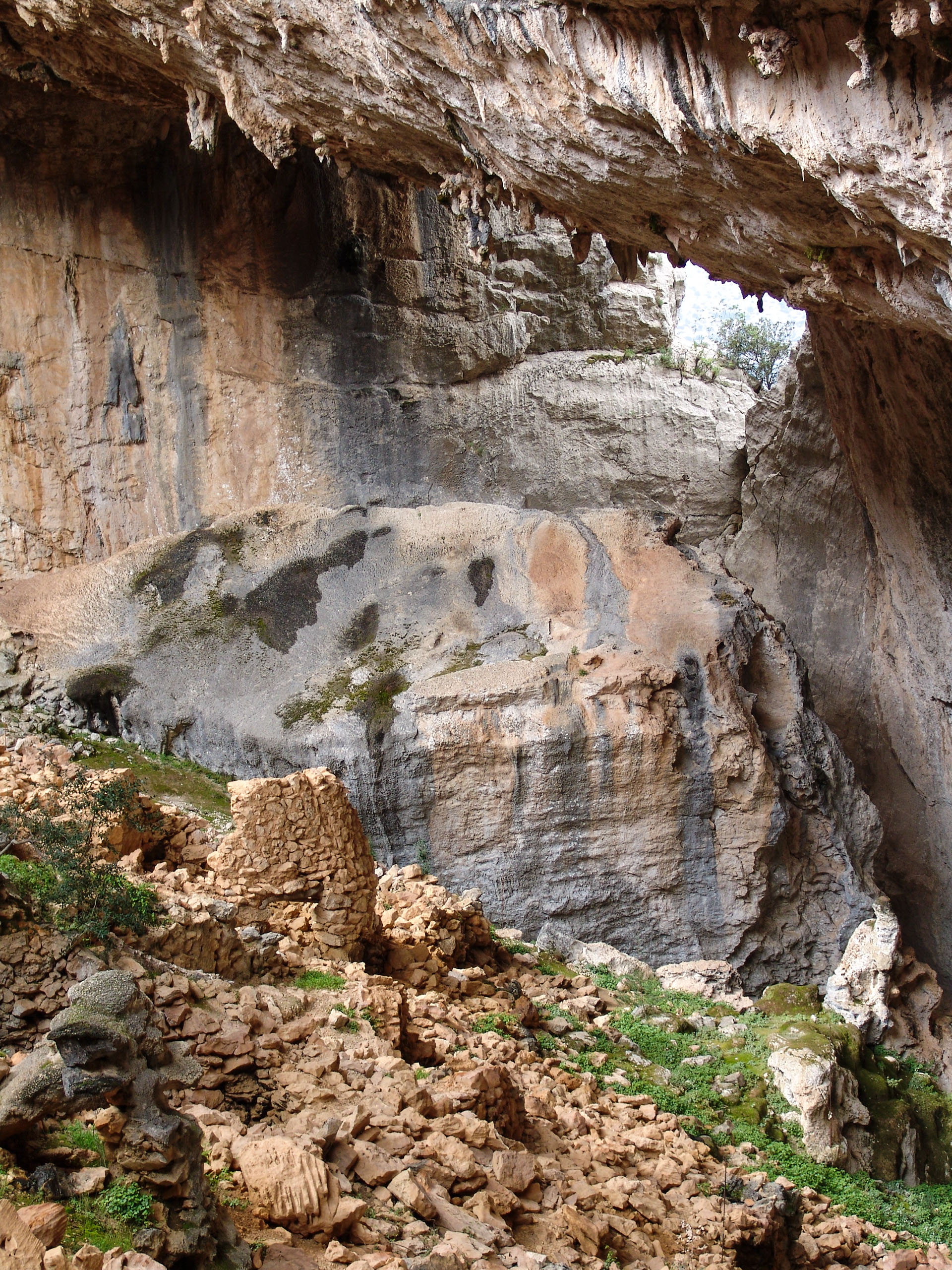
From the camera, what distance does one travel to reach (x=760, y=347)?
813 inches

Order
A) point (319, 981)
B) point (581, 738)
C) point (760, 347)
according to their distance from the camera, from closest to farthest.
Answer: point (319, 981)
point (581, 738)
point (760, 347)

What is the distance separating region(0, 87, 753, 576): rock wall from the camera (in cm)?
1470

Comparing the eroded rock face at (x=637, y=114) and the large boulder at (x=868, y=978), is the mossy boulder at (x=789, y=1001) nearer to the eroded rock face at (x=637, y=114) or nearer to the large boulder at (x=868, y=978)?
the large boulder at (x=868, y=978)

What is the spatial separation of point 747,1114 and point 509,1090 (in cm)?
279

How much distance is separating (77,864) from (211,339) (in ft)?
33.3

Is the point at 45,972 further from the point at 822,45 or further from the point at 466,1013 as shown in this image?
the point at 822,45

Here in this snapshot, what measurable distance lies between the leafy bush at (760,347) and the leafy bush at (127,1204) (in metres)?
18.5

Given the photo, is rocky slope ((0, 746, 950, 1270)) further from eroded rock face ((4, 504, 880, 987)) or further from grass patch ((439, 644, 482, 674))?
grass patch ((439, 644, 482, 674))

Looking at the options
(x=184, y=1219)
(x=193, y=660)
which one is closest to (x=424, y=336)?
(x=193, y=660)

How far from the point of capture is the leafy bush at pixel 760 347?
20.6 meters

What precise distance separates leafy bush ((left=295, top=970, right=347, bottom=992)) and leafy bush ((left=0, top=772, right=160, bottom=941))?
0.91 m

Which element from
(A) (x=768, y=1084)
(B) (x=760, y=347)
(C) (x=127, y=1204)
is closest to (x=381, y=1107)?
(C) (x=127, y=1204)

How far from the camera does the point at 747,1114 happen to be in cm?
812

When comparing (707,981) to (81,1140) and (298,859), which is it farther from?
(81,1140)
